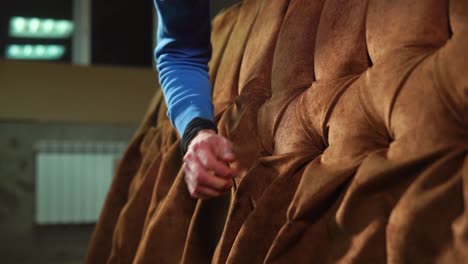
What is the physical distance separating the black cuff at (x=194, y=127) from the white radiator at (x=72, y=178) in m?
2.76

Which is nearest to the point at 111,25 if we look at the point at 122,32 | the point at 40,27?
the point at 122,32

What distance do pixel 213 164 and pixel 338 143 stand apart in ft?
0.58

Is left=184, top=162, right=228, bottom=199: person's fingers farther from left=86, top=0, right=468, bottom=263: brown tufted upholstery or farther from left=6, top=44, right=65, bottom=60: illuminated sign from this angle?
left=6, top=44, right=65, bottom=60: illuminated sign

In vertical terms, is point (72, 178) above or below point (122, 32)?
below

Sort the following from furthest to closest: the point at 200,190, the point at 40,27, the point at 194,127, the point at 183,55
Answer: the point at 40,27
the point at 183,55
the point at 194,127
the point at 200,190

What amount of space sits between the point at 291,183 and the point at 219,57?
25.5 inches

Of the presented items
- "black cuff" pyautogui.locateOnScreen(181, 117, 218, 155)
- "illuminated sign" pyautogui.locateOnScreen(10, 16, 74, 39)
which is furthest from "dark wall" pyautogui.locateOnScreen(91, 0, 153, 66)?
"black cuff" pyautogui.locateOnScreen(181, 117, 218, 155)

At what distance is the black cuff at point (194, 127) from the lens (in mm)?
1001

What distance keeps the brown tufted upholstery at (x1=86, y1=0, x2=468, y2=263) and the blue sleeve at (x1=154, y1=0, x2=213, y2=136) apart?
6 cm

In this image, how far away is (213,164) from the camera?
0.86 metres

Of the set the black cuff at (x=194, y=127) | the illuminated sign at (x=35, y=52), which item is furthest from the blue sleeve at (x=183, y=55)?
the illuminated sign at (x=35, y=52)

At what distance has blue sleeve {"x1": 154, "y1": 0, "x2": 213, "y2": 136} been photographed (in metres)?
1.12

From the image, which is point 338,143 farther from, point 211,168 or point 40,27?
point 40,27

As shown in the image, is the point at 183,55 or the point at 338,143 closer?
the point at 338,143
